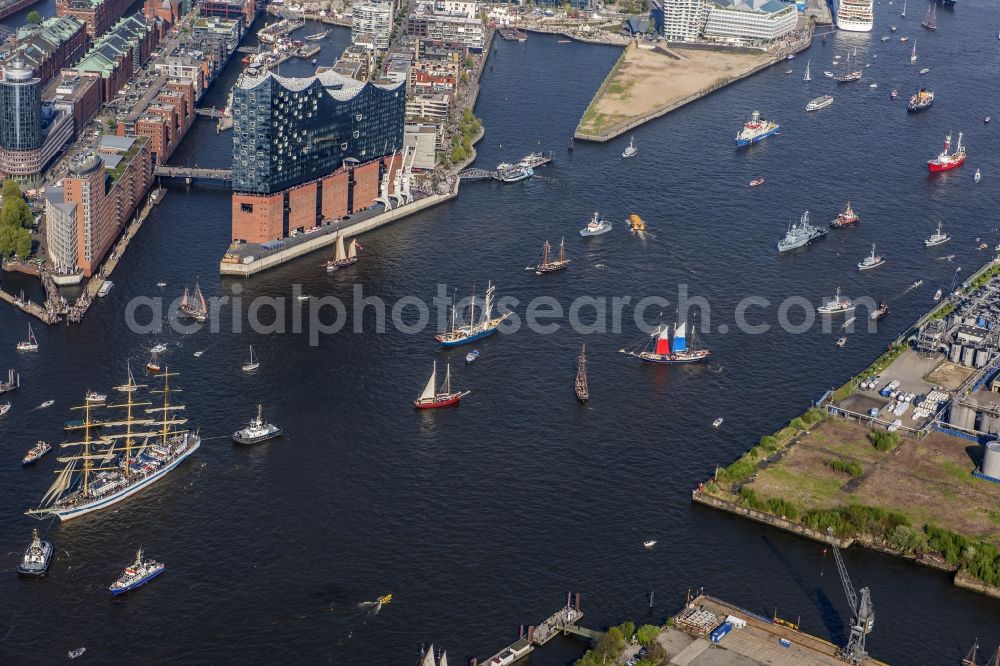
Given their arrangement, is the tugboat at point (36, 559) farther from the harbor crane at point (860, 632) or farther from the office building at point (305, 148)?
the office building at point (305, 148)

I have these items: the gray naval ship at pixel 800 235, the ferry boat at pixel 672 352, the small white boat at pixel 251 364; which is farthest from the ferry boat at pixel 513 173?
the small white boat at pixel 251 364

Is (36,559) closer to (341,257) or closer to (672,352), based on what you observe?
(672,352)

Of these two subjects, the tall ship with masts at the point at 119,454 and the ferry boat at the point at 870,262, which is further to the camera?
the ferry boat at the point at 870,262

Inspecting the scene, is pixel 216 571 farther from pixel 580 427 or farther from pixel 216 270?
pixel 216 270

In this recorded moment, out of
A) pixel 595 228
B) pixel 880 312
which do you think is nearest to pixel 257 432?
pixel 595 228

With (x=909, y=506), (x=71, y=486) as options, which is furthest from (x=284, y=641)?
(x=909, y=506)

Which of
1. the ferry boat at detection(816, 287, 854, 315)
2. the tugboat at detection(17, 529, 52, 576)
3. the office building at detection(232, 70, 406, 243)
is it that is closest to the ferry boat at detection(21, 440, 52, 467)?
the tugboat at detection(17, 529, 52, 576)
